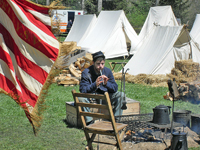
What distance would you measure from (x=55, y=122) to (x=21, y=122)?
63 centimetres

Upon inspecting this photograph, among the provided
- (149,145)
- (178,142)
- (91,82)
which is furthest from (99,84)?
(178,142)

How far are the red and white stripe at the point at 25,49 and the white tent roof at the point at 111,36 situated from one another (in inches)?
467

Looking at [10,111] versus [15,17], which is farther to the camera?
[10,111]

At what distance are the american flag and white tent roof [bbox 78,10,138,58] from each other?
38.9 feet

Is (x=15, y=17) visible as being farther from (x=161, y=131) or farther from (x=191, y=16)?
(x=191, y=16)

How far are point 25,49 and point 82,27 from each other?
15464 mm

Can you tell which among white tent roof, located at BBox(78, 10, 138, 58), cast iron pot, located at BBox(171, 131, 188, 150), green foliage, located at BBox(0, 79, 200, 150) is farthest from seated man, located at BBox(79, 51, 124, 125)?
white tent roof, located at BBox(78, 10, 138, 58)

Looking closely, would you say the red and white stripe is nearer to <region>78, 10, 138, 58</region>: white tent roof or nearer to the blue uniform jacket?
the blue uniform jacket

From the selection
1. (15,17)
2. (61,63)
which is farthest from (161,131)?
(15,17)

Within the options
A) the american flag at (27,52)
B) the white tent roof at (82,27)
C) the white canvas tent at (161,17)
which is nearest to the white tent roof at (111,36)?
the white canvas tent at (161,17)

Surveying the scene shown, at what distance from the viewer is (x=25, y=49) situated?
2854 millimetres

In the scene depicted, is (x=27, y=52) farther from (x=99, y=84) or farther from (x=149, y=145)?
(x=149, y=145)

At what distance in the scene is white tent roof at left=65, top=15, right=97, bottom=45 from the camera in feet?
56.3

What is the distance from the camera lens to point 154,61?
10.2m
